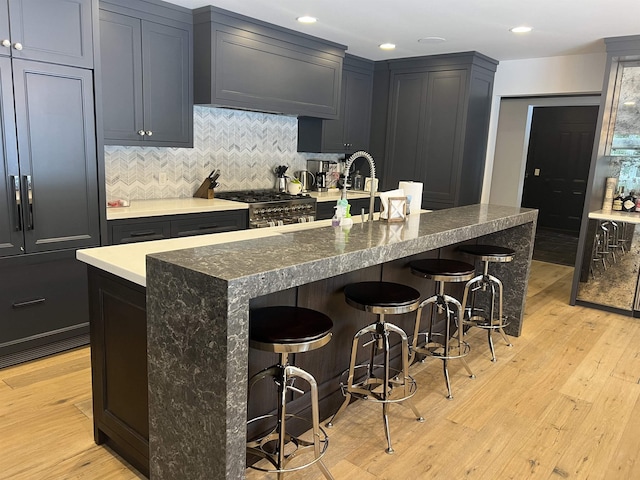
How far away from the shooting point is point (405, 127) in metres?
5.71

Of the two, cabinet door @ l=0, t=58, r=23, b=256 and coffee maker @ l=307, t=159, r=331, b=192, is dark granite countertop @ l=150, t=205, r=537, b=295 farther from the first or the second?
coffee maker @ l=307, t=159, r=331, b=192

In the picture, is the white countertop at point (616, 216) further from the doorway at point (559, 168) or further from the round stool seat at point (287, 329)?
the round stool seat at point (287, 329)

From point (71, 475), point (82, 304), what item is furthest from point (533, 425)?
point (82, 304)

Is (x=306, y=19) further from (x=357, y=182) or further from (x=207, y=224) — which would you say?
(x=357, y=182)

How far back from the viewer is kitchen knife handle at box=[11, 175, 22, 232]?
2.87 metres

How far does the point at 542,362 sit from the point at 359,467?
1856 millimetres

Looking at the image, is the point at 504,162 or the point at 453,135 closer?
the point at 453,135

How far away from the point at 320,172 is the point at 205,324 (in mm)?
4306

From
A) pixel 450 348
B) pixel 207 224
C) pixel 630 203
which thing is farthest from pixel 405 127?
pixel 450 348

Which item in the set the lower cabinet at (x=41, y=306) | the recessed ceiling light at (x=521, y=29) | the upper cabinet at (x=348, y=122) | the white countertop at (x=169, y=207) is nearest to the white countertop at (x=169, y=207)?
the white countertop at (x=169, y=207)

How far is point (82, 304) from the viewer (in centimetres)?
333

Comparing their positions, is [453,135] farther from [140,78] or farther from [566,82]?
[140,78]

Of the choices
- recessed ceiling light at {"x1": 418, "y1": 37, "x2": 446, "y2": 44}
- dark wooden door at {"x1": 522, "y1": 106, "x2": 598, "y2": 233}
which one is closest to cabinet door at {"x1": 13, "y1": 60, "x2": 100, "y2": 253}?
recessed ceiling light at {"x1": 418, "y1": 37, "x2": 446, "y2": 44}

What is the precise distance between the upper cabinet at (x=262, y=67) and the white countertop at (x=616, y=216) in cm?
271
